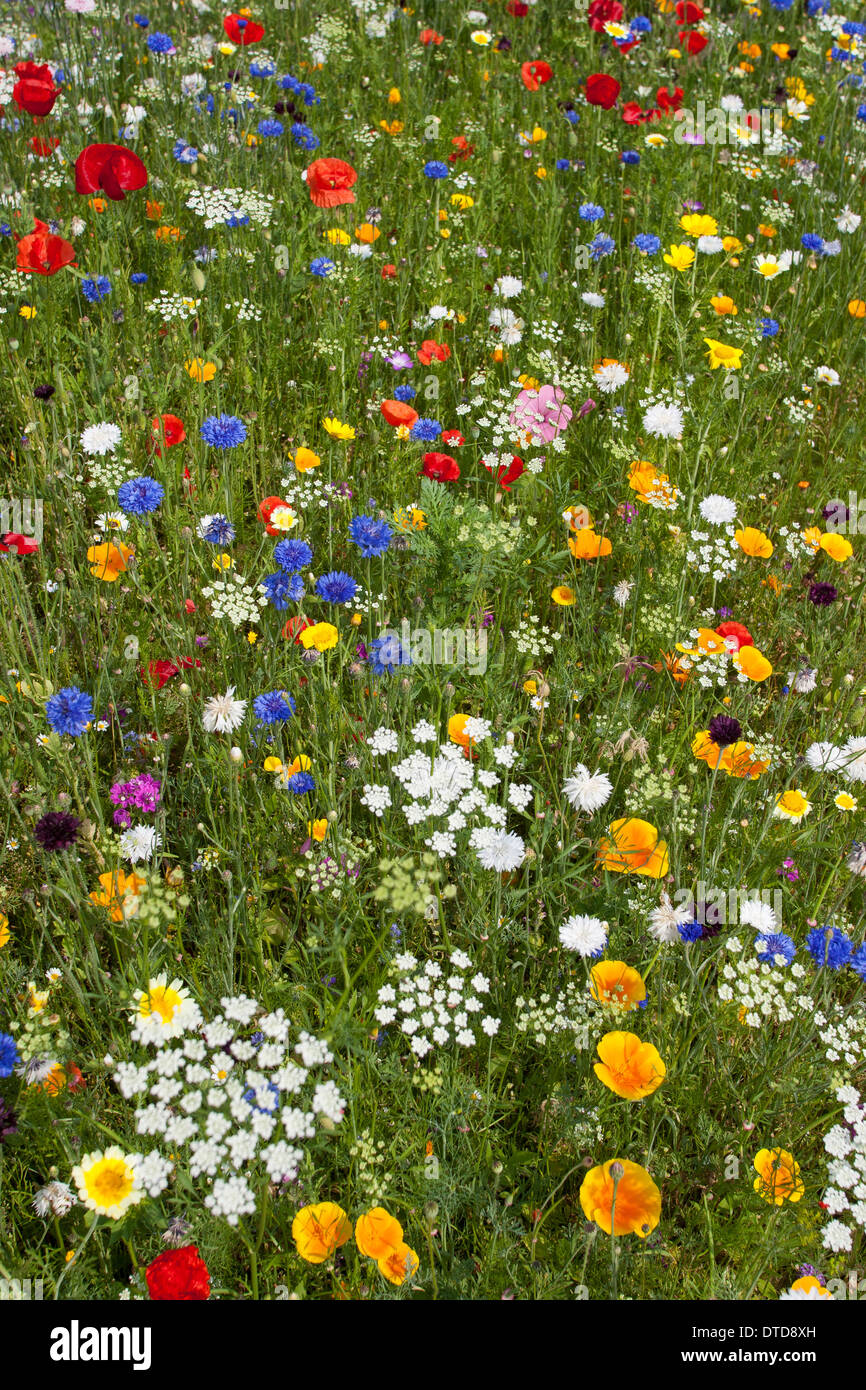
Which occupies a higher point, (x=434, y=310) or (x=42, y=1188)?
(x=434, y=310)

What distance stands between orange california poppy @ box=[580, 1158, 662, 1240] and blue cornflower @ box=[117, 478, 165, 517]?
1.70m

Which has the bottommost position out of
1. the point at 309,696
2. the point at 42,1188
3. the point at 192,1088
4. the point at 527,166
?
the point at 42,1188

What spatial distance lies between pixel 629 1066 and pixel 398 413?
183 cm

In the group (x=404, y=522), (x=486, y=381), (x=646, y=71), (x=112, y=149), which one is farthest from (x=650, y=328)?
(x=646, y=71)

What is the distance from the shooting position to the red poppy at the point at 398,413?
2660mm

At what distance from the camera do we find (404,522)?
239 cm

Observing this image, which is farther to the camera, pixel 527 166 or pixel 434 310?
pixel 527 166

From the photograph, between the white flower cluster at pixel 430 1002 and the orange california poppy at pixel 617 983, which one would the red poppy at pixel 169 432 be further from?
the orange california poppy at pixel 617 983

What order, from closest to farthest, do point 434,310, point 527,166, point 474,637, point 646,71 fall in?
point 474,637
point 434,310
point 527,166
point 646,71

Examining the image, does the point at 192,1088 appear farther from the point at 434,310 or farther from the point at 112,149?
the point at 112,149

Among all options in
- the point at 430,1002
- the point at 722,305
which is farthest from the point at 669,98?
the point at 430,1002

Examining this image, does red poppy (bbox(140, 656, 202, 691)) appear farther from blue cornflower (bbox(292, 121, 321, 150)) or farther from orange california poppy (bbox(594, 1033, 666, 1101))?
blue cornflower (bbox(292, 121, 321, 150))

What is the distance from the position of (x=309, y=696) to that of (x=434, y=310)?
4.69ft

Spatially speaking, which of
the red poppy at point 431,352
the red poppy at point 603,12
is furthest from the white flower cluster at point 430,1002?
the red poppy at point 603,12
